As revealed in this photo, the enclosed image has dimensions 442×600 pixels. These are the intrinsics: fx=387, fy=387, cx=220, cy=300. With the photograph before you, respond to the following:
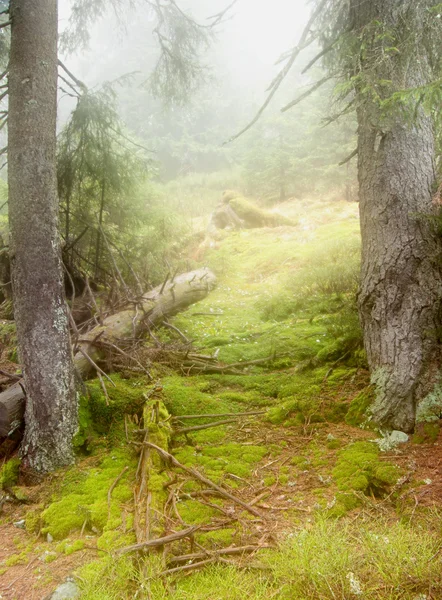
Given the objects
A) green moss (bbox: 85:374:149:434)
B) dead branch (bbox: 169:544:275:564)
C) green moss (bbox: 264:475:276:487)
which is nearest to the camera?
dead branch (bbox: 169:544:275:564)

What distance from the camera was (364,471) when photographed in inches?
124

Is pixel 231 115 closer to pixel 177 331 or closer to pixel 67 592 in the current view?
pixel 177 331

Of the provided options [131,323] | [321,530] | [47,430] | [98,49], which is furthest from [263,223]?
[98,49]

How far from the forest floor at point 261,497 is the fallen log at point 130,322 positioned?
70cm

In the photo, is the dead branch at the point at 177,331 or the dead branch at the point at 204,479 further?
the dead branch at the point at 177,331

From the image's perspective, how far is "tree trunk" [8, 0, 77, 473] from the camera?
3.70 meters

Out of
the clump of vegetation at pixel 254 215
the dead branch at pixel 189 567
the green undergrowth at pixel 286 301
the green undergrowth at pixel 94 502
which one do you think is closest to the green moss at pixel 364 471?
the dead branch at pixel 189 567

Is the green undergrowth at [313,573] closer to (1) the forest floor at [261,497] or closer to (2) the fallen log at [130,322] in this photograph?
(1) the forest floor at [261,497]

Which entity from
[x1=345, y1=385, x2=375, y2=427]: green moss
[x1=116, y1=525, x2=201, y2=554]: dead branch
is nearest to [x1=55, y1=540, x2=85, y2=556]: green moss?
[x1=116, y1=525, x2=201, y2=554]: dead branch

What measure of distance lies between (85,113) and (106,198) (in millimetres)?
2240

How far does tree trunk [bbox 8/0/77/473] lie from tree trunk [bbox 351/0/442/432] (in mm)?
3117

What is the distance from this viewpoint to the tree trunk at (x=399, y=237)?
371cm

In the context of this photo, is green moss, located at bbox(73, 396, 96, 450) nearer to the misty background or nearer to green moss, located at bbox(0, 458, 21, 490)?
green moss, located at bbox(0, 458, 21, 490)

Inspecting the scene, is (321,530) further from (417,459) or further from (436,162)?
(436,162)
